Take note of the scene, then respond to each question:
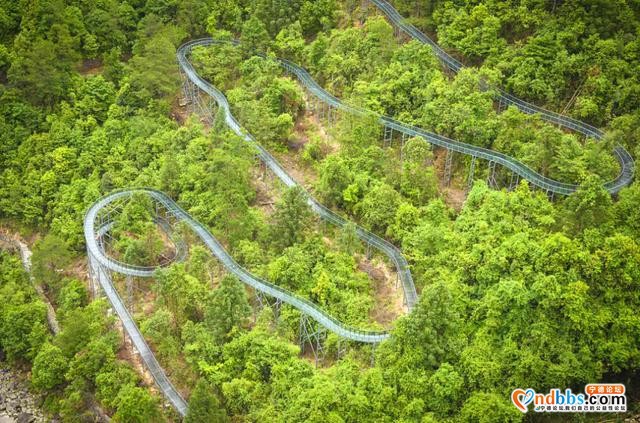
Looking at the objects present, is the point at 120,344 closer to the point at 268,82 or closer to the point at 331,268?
the point at 331,268

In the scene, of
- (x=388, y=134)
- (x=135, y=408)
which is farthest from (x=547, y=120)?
(x=135, y=408)

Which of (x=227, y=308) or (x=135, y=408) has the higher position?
(x=227, y=308)

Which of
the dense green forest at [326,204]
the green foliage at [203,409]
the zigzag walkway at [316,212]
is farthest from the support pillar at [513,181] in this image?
the green foliage at [203,409]

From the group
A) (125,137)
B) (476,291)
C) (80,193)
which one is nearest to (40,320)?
(80,193)

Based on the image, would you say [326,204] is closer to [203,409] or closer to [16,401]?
[203,409]

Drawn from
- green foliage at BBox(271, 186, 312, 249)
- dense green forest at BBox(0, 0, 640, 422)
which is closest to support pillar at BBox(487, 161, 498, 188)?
dense green forest at BBox(0, 0, 640, 422)
